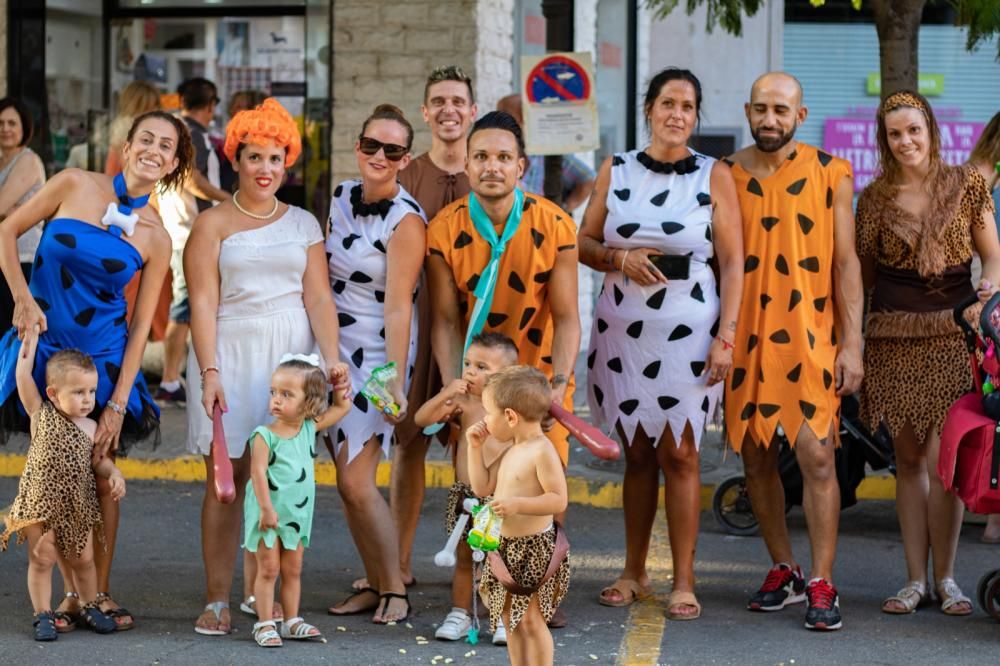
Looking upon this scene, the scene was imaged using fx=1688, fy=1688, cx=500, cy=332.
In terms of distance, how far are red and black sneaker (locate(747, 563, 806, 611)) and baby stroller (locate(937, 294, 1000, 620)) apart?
2.35ft

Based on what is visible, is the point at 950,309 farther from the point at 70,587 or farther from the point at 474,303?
the point at 70,587

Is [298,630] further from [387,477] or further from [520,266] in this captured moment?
[387,477]

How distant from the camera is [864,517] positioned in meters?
8.55

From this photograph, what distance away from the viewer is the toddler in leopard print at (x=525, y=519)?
5.12 metres

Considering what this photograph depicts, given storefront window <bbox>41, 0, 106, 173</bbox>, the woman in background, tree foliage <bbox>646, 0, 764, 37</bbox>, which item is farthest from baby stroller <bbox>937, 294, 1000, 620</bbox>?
storefront window <bbox>41, 0, 106, 173</bbox>

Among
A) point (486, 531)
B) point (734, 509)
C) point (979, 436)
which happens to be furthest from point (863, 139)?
point (486, 531)

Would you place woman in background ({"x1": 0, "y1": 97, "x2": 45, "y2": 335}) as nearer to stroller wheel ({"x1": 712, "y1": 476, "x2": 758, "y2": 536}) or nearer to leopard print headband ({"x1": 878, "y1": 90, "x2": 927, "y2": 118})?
stroller wheel ({"x1": 712, "y1": 476, "x2": 758, "y2": 536})

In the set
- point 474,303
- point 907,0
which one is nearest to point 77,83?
point 907,0

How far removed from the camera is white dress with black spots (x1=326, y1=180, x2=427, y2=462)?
20.8ft

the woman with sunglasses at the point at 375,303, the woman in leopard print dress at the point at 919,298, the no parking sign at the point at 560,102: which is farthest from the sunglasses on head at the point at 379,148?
the no parking sign at the point at 560,102

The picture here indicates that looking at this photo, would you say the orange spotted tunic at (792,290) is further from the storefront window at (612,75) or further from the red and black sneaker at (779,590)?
the storefront window at (612,75)

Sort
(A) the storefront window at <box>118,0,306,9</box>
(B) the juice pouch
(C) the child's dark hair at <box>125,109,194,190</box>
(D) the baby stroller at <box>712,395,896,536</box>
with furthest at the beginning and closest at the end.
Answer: (A) the storefront window at <box>118,0,306,9</box>
(D) the baby stroller at <box>712,395,896,536</box>
(C) the child's dark hair at <box>125,109,194,190</box>
(B) the juice pouch

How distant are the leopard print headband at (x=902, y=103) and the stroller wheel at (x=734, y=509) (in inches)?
88.0

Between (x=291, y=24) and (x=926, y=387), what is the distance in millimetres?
6781
